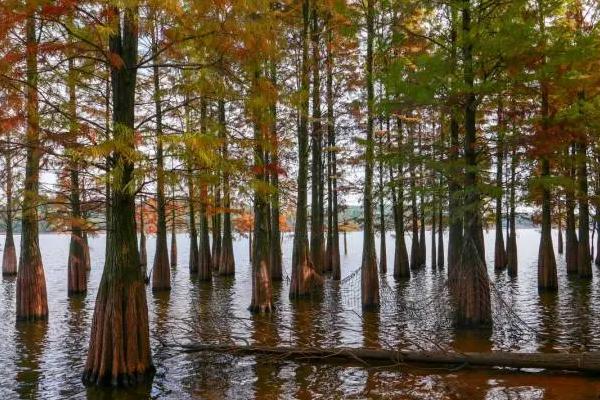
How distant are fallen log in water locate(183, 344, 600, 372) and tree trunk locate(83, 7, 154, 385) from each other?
222 cm

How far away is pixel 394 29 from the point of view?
14.9m

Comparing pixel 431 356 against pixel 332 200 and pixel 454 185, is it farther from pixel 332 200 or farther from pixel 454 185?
pixel 332 200

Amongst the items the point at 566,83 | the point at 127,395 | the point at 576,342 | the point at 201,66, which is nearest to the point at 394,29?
the point at 566,83

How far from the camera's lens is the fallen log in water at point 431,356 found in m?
9.10

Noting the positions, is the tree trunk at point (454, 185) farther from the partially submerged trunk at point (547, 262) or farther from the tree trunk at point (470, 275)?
the partially submerged trunk at point (547, 262)

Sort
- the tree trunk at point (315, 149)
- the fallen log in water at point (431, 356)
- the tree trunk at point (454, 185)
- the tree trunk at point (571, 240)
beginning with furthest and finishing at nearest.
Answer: the tree trunk at point (571, 240) → the tree trunk at point (315, 149) → the tree trunk at point (454, 185) → the fallen log in water at point (431, 356)

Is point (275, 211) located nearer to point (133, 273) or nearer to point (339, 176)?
point (339, 176)

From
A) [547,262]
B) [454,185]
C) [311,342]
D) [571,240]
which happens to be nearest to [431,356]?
[311,342]

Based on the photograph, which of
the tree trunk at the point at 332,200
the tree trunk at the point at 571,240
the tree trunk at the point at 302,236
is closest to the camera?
the tree trunk at the point at 302,236

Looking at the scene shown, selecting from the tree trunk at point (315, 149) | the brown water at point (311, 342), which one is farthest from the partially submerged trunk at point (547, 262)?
the tree trunk at point (315, 149)

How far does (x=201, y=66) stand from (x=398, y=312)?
415 inches

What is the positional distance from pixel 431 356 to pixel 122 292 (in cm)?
551

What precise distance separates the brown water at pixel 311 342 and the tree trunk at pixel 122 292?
14.0 inches

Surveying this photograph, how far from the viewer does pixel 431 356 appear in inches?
390
